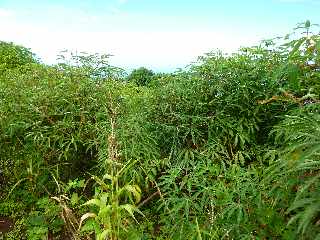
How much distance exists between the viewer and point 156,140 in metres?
5.01

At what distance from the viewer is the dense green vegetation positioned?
411 centimetres

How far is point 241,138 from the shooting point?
4828 mm

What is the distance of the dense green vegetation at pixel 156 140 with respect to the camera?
411 centimetres

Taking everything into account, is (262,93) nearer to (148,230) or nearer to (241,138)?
(241,138)

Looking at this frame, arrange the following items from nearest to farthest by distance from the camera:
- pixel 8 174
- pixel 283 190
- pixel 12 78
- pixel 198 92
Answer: pixel 283 190
pixel 198 92
pixel 8 174
pixel 12 78

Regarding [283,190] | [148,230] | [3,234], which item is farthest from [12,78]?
[283,190]

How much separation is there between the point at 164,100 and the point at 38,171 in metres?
1.47

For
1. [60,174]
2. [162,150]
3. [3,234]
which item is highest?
[162,150]

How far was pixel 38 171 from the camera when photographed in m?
5.35

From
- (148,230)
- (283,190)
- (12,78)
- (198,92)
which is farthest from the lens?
(12,78)

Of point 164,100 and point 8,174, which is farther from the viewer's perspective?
point 8,174

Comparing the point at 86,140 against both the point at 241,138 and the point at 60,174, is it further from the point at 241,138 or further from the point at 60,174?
the point at 241,138

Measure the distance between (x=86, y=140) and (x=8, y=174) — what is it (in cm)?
128

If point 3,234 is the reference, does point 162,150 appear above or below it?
above
